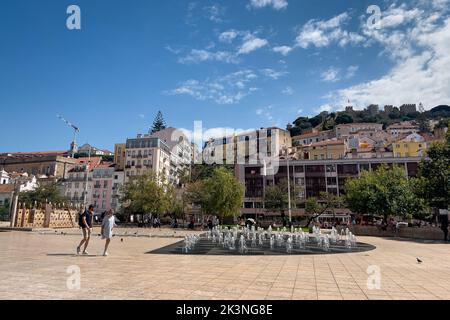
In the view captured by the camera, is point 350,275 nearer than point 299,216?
Yes

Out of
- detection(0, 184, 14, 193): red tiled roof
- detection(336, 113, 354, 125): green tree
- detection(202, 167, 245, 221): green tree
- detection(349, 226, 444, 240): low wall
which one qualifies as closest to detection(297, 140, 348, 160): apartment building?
detection(202, 167, 245, 221): green tree

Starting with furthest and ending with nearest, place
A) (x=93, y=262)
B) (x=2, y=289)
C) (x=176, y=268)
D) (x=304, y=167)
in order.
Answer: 1. (x=304, y=167)
2. (x=93, y=262)
3. (x=176, y=268)
4. (x=2, y=289)

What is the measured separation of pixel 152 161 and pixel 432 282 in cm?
7369

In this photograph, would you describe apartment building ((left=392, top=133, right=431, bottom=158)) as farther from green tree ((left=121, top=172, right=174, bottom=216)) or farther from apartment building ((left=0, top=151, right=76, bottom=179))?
apartment building ((left=0, top=151, right=76, bottom=179))

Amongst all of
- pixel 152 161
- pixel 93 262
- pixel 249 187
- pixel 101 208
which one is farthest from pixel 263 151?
pixel 93 262

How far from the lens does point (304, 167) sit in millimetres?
69500

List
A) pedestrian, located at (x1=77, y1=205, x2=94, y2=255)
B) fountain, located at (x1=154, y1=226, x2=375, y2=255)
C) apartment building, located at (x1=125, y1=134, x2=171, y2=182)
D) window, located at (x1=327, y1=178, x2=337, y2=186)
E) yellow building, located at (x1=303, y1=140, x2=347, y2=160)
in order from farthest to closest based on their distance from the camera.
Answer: yellow building, located at (x1=303, y1=140, x2=347, y2=160) → apartment building, located at (x1=125, y1=134, x2=171, y2=182) → window, located at (x1=327, y1=178, x2=337, y2=186) → fountain, located at (x1=154, y1=226, x2=375, y2=255) → pedestrian, located at (x1=77, y1=205, x2=94, y2=255)

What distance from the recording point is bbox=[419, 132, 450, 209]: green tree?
26531mm

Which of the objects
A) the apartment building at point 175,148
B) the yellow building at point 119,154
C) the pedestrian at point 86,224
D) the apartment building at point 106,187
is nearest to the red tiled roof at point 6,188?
the apartment building at point 106,187

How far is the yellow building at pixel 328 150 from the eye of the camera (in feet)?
259

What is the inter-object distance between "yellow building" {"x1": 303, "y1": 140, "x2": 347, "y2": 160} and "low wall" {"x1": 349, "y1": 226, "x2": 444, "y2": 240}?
46.9 metres

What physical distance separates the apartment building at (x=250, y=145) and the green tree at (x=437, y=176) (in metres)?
71.1

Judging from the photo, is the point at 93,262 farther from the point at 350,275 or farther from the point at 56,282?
the point at 350,275

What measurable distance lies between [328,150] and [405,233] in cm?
5209
